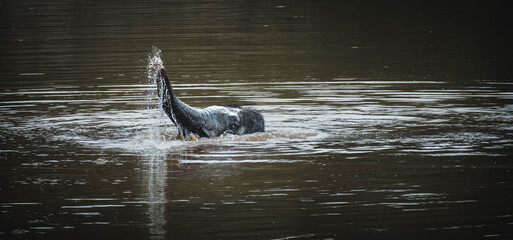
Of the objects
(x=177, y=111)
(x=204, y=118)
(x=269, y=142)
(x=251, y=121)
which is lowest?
(x=269, y=142)

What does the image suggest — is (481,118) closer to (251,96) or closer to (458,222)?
(251,96)

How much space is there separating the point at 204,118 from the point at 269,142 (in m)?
1.18

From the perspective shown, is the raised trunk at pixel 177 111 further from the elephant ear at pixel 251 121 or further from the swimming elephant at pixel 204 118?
the elephant ear at pixel 251 121

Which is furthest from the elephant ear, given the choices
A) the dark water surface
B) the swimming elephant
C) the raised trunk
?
the raised trunk

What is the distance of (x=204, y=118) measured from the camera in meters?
17.0

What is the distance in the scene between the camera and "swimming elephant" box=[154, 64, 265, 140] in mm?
15789

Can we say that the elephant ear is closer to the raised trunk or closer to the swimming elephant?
the swimming elephant

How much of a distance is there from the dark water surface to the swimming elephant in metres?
0.38

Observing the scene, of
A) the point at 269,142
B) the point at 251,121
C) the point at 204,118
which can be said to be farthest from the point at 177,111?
the point at 251,121

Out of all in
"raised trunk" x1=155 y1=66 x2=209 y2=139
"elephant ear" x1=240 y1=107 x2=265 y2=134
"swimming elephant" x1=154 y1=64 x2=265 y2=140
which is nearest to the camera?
"raised trunk" x1=155 y1=66 x2=209 y2=139

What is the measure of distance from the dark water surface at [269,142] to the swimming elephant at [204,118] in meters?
0.38

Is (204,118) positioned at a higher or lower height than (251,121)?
higher

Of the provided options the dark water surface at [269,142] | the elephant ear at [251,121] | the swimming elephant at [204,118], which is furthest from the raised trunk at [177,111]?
the elephant ear at [251,121]

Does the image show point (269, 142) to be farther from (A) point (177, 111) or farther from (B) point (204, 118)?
(A) point (177, 111)
